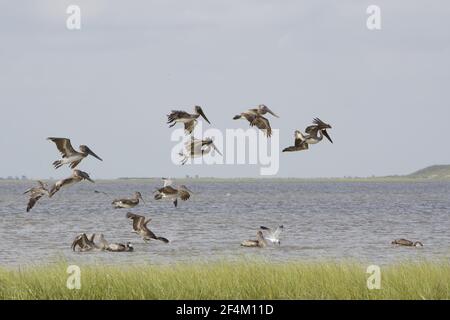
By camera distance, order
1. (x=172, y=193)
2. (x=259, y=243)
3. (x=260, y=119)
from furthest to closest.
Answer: (x=259, y=243) → (x=172, y=193) → (x=260, y=119)

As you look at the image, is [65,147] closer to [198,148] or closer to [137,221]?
[198,148]

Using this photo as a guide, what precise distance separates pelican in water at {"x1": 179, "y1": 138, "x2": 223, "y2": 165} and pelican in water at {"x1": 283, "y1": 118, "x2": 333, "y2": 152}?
1299 millimetres

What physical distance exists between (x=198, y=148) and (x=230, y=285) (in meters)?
3.85

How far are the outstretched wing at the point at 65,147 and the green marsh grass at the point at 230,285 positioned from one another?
295 cm

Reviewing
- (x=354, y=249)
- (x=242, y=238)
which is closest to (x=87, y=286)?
(x=354, y=249)

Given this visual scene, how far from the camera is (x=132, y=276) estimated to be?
17172 mm

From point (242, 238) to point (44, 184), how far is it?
29.2m

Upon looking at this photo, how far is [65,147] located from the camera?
14.0 metres

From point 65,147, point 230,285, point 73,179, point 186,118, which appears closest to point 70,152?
point 65,147

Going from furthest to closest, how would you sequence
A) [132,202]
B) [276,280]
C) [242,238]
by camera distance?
[242,238] → [132,202] → [276,280]

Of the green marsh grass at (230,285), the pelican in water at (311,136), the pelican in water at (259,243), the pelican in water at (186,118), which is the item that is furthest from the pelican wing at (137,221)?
the pelican in water at (259,243)

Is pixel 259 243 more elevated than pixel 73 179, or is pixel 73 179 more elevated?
pixel 73 179
